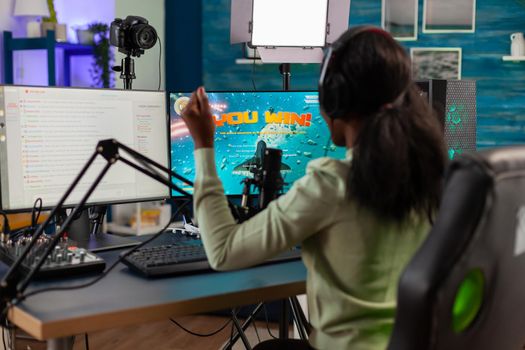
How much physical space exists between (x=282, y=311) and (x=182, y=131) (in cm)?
63

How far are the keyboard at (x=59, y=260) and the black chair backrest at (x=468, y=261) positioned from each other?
72 cm

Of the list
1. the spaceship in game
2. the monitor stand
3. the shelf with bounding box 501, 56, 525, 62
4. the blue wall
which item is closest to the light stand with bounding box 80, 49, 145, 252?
the monitor stand

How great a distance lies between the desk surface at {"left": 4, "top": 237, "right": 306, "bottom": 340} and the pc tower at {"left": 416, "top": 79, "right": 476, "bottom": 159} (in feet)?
2.63

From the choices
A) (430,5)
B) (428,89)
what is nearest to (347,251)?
(428,89)

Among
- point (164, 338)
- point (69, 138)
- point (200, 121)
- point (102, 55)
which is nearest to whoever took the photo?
point (200, 121)

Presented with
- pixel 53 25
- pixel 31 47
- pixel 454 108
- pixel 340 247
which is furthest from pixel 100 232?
pixel 53 25

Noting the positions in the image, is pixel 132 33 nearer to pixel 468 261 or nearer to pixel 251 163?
pixel 251 163

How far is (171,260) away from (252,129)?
0.64 meters

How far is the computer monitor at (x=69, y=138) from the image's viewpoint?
1652 millimetres

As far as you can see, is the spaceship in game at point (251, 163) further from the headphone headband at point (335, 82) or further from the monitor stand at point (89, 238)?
the headphone headband at point (335, 82)

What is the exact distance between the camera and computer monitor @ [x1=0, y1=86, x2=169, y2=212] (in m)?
1.65

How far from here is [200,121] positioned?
4.45 ft

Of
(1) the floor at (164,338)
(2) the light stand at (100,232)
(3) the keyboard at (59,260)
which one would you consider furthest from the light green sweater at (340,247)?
(1) the floor at (164,338)

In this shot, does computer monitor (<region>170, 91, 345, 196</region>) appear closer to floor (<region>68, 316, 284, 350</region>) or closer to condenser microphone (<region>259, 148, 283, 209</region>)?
condenser microphone (<region>259, 148, 283, 209</region>)
